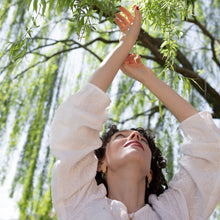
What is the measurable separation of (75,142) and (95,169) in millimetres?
149

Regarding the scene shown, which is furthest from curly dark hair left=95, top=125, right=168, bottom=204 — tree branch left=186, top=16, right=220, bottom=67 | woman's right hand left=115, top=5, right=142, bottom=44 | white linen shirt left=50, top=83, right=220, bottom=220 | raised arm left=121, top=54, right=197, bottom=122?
tree branch left=186, top=16, right=220, bottom=67

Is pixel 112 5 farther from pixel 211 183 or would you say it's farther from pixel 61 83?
pixel 61 83

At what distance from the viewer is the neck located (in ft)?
3.89

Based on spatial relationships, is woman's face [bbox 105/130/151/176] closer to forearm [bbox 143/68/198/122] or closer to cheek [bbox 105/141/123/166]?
cheek [bbox 105/141/123/166]

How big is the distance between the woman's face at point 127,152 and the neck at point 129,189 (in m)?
0.03

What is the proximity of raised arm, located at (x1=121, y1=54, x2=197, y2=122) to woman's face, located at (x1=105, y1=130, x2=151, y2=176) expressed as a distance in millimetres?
163

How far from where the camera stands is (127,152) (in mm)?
1183

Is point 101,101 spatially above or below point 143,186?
above

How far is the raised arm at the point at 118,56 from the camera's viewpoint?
1119 mm

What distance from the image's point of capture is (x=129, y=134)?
4.30 feet

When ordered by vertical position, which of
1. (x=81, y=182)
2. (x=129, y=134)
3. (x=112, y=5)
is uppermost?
(x=112, y=5)

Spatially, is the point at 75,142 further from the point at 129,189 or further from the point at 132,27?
the point at 132,27

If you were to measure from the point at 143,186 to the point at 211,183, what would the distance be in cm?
23

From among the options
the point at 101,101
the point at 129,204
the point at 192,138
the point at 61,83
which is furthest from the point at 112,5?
the point at 61,83
